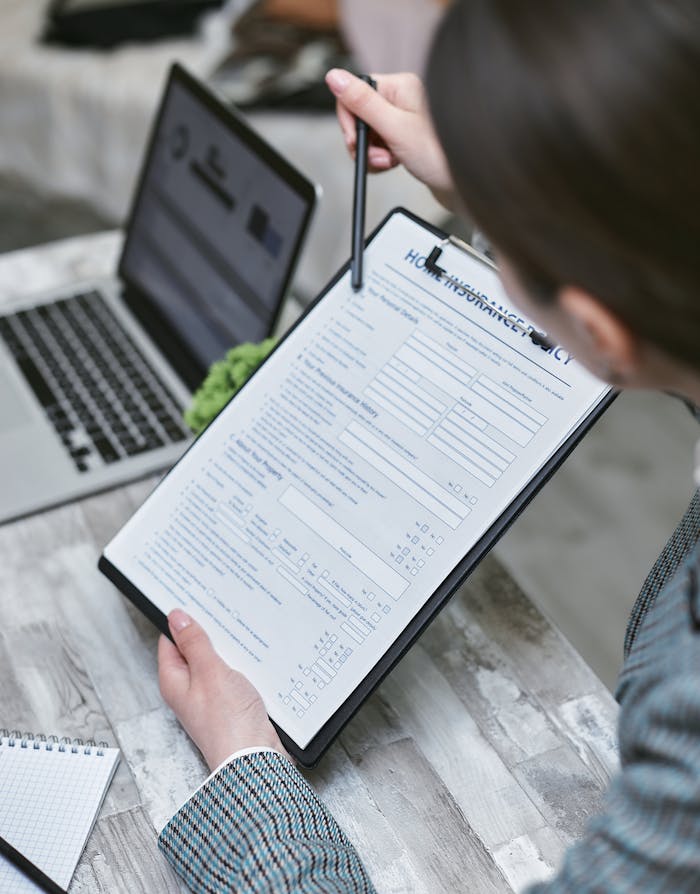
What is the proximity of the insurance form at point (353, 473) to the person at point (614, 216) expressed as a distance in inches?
6.5

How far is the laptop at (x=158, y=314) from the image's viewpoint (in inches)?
38.4

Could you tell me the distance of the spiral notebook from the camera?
670mm

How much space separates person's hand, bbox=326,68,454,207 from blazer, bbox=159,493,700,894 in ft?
1.12

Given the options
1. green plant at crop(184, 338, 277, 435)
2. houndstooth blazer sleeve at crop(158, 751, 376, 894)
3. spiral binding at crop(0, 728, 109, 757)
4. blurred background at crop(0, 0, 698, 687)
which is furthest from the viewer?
blurred background at crop(0, 0, 698, 687)

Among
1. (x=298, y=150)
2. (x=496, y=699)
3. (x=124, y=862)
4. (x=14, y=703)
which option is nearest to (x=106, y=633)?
(x=14, y=703)

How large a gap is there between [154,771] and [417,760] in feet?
0.61

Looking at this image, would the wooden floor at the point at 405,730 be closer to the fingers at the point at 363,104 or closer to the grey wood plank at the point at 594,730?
the grey wood plank at the point at 594,730

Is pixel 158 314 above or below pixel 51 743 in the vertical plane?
above

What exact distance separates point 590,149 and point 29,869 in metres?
0.53

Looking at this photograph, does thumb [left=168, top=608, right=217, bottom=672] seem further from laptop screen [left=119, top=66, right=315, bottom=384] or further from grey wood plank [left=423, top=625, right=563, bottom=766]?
laptop screen [left=119, top=66, right=315, bottom=384]

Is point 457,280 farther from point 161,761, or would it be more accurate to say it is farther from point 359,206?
point 161,761

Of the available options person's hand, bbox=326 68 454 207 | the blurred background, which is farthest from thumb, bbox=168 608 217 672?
the blurred background

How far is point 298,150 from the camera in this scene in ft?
6.91

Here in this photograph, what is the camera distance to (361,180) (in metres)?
0.78
